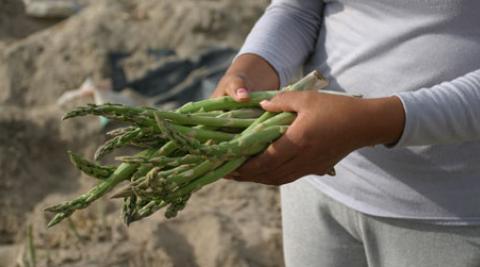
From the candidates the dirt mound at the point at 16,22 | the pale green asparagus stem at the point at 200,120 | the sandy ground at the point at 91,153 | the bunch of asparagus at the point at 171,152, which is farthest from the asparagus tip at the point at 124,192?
the dirt mound at the point at 16,22

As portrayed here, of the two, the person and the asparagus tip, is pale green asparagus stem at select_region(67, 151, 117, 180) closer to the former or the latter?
the asparagus tip

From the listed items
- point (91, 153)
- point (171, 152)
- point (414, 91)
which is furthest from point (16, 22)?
point (414, 91)

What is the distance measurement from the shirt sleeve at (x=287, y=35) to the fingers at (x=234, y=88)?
0.36 feet

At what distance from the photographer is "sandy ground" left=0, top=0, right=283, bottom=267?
2.82 metres

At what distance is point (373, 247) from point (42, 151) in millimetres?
2571

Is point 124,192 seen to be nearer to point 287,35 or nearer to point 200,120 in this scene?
point 200,120

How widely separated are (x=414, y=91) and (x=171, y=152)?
414 millimetres

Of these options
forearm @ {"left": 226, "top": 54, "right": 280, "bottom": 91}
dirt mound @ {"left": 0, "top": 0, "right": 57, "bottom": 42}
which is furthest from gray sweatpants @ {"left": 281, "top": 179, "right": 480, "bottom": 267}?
dirt mound @ {"left": 0, "top": 0, "right": 57, "bottom": 42}

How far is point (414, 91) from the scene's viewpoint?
4.21 feet

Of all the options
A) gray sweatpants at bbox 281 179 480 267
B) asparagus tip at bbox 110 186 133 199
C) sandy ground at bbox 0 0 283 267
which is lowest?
sandy ground at bbox 0 0 283 267

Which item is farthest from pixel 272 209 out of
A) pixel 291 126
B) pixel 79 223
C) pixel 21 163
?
pixel 291 126

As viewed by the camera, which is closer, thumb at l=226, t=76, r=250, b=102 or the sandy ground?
thumb at l=226, t=76, r=250, b=102

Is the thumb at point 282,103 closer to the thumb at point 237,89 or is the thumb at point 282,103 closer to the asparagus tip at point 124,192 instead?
the thumb at point 237,89

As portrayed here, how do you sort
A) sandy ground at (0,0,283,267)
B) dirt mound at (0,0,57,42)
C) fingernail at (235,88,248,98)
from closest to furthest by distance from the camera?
1. fingernail at (235,88,248,98)
2. sandy ground at (0,0,283,267)
3. dirt mound at (0,0,57,42)
